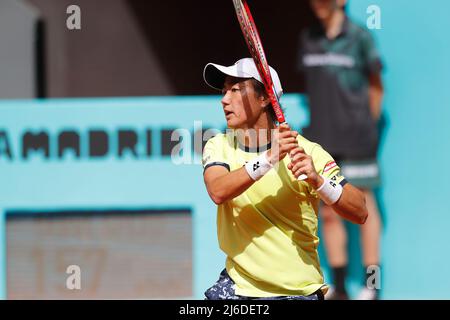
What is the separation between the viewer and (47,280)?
7137 mm

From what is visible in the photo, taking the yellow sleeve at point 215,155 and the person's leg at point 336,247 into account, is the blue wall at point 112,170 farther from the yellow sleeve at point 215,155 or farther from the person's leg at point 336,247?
the yellow sleeve at point 215,155

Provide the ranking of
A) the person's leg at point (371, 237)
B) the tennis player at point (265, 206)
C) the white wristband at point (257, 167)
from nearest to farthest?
the white wristband at point (257, 167), the tennis player at point (265, 206), the person's leg at point (371, 237)

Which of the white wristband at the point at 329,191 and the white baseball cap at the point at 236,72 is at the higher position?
the white baseball cap at the point at 236,72

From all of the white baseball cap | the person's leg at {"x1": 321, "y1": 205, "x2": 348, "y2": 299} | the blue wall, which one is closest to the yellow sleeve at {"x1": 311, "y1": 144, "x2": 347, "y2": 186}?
the white baseball cap

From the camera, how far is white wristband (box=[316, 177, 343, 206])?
4246 mm

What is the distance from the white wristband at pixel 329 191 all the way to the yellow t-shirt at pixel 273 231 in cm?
5

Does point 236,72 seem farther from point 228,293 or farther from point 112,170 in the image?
point 112,170

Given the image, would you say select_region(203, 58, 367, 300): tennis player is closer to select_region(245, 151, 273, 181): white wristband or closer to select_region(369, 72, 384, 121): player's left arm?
select_region(245, 151, 273, 181): white wristband

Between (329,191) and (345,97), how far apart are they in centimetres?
272

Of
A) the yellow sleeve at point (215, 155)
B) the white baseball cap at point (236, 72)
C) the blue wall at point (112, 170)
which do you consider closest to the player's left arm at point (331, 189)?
the yellow sleeve at point (215, 155)

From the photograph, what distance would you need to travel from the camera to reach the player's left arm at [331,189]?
420 cm

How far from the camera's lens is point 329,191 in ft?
14.0
